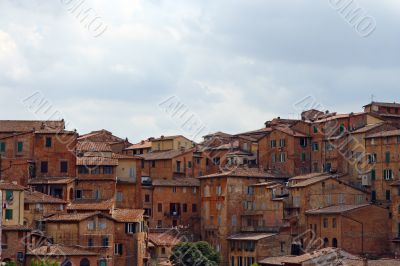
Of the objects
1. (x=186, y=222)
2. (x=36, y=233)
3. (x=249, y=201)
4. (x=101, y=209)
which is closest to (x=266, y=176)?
(x=249, y=201)

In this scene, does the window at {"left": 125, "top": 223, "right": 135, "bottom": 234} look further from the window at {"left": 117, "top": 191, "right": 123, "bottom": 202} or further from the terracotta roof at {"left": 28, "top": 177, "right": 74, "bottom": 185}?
the window at {"left": 117, "top": 191, "right": 123, "bottom": 202}

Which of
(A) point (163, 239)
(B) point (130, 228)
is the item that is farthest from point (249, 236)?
(B) point (130, 228)

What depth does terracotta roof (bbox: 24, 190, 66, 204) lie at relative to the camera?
82331 mm

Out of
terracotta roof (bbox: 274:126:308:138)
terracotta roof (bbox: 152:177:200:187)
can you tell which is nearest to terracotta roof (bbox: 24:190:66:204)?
terracotta roof (bbox: 152:177:200:187)

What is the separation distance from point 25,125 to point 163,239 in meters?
16.0

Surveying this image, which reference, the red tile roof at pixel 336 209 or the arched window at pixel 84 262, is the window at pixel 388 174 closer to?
the red tile roof at pixel 336 209

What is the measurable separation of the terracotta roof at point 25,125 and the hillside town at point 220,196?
0.15m

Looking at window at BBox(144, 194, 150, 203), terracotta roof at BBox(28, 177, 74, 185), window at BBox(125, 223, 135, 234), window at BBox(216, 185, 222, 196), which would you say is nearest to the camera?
window at BBox(125, 223, 135, 234)

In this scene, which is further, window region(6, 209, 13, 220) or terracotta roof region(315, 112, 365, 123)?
terracotta roof region(315, 112, 365, 123)

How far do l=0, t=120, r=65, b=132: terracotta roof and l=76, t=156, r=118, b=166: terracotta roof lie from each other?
12.7 feet

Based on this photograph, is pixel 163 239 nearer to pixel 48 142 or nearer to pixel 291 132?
pixel 48 142

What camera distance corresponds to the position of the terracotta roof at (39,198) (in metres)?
82.3

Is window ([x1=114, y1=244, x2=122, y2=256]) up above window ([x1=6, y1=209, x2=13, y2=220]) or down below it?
below

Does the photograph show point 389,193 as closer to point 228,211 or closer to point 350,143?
point 350,143
